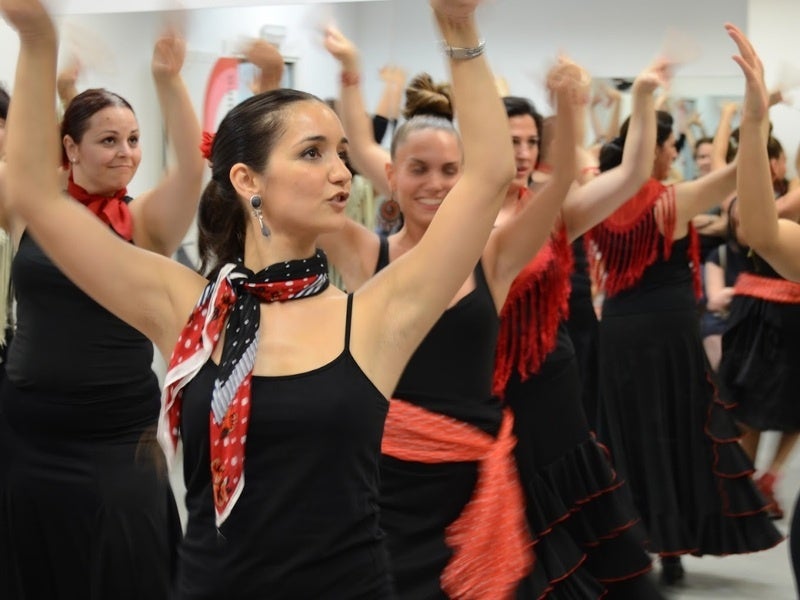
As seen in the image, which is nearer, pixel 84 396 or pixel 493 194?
pixel 493 194

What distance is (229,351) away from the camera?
167 cm

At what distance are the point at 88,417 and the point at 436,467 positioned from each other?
836mm

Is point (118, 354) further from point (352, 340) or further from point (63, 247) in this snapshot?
point (352, 340)

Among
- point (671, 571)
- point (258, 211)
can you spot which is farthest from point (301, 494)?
point (671, 571)

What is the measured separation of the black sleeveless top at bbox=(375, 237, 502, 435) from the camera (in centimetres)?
241

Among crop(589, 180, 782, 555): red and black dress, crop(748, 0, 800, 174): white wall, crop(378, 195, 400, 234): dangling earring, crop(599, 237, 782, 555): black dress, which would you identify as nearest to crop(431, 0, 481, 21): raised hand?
crop(378, 195, 400, 234): dangling earring

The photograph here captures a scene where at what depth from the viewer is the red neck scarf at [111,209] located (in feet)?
8.89

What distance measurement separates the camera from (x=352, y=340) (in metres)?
1.65

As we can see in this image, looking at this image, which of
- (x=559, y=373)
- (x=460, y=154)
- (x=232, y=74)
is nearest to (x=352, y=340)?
(x=460, y=154)

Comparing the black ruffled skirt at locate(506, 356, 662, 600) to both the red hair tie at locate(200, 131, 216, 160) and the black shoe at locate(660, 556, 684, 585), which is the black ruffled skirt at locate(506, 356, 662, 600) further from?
the black shoe at locate(660, 556, 684, 585)

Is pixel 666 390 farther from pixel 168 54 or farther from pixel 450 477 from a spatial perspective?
pixel 168 54

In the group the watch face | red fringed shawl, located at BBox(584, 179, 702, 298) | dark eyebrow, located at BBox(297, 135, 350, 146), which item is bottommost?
red fringed shawl, located at BBox(584, 179, 702, 298)

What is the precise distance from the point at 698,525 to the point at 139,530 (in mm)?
2008

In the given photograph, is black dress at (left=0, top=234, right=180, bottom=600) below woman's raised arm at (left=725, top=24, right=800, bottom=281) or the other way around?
below
